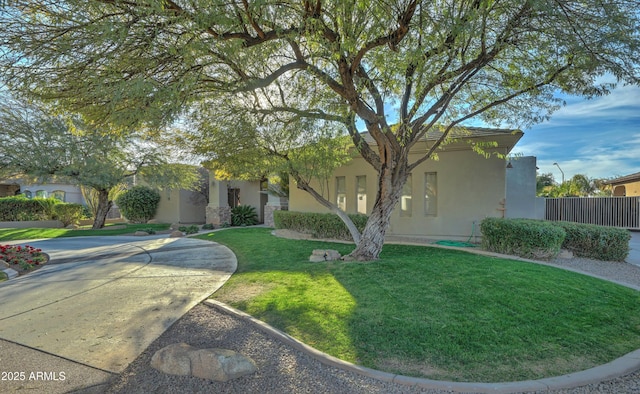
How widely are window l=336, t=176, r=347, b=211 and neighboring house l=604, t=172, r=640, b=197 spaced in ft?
73.6

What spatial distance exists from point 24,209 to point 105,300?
2039 cm

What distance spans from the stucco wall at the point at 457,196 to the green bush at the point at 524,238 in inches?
85.4

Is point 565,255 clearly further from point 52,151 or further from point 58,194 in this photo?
point 58,194

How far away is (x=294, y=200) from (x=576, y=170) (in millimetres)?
31848

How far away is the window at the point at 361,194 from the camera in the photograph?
1395cm

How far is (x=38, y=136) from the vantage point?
16.0 metres

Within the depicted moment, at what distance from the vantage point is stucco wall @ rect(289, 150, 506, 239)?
11.5m

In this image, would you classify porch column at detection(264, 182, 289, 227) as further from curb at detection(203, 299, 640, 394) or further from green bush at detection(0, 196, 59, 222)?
curb at detection(203, 299, 640, 394)

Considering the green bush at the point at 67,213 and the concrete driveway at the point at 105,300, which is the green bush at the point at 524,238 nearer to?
the concrete driveway at the point at 105,300

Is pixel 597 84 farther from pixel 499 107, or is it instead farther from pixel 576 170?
pixel 576 170

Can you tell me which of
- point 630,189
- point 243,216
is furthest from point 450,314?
point 630,189

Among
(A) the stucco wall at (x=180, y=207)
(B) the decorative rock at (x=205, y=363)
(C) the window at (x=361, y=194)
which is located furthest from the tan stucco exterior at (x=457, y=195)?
(A) the stucco wall at (x=180, y=207)

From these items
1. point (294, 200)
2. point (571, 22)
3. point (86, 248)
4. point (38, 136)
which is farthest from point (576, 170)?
point (38, 136)

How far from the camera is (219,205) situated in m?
20.2
